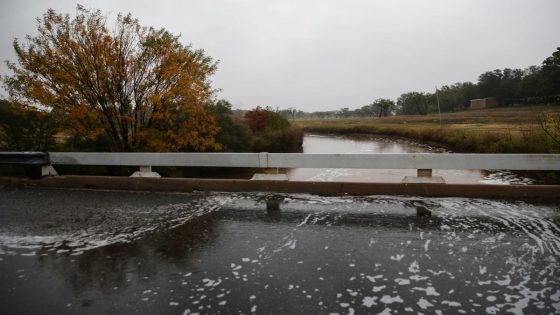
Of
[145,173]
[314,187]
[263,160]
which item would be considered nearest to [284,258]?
[314,187]

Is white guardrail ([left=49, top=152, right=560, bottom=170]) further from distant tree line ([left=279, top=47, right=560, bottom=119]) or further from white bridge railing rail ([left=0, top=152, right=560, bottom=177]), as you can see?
distant tree line ([left=279, top=47, right=560, bottom=119])

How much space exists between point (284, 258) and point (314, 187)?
370 cm

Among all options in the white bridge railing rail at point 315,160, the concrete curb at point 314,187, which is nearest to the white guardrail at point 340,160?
the white bridge railing rail at point 315,160

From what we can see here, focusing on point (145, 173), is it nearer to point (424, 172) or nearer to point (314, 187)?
point (314, 187)

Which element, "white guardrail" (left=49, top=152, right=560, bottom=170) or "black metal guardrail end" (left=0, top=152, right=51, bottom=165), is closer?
"white guardrail" (left=49, top=152, right=560, bottom=170)

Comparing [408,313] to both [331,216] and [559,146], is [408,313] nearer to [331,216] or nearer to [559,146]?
[331,216]

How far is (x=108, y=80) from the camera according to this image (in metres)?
A: 12.2

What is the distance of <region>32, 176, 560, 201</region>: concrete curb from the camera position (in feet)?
24.1

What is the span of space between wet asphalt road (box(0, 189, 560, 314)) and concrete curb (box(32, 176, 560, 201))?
0.38 meters

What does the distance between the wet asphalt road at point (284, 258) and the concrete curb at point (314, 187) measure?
15.2 inches

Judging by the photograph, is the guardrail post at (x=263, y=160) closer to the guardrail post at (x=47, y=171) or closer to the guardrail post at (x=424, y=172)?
the guardrail post at (x=424, y=172)

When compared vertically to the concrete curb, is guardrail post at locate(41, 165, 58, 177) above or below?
above

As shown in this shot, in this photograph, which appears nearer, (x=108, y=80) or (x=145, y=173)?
(x=145, y=173)

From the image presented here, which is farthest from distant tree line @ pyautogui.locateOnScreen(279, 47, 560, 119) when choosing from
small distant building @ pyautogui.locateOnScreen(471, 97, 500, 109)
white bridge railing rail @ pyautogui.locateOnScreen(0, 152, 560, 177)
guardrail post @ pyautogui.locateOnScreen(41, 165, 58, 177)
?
guardrail post @ pyautogui.locateOnScreen(41, 165, 58, 177)
